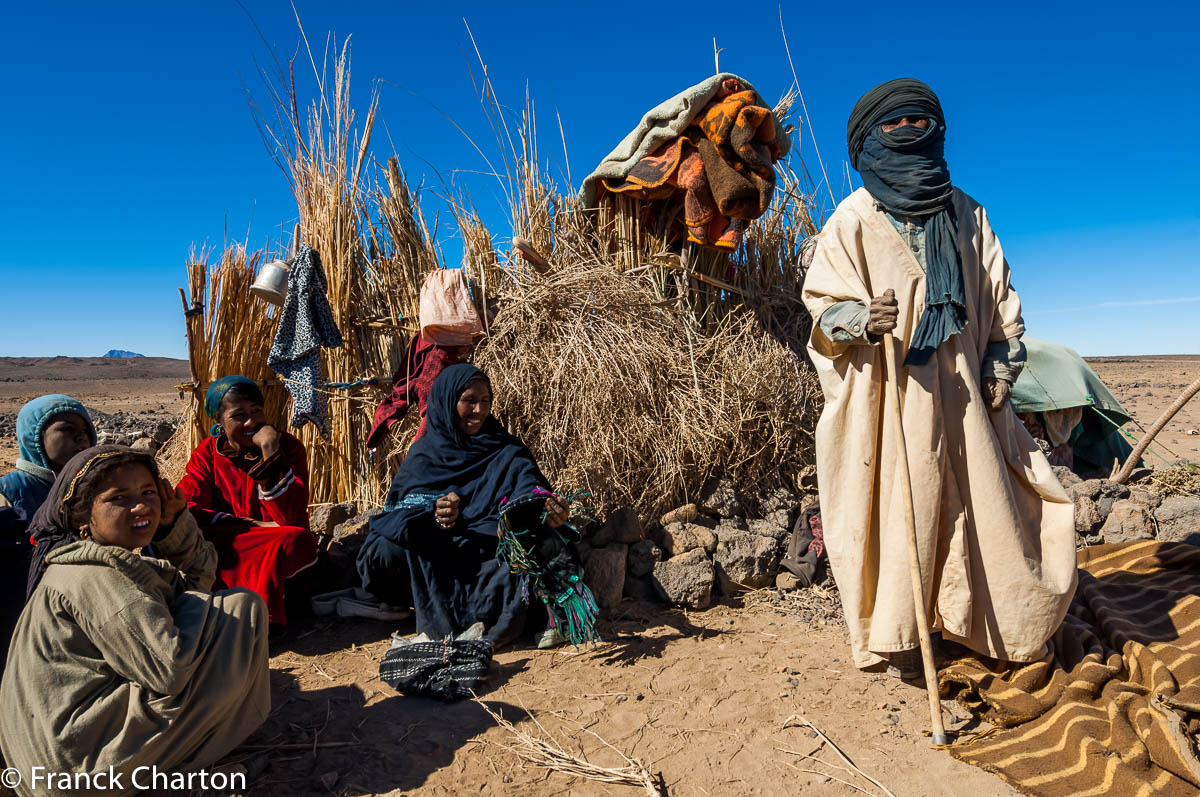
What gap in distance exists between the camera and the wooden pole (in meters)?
3.60

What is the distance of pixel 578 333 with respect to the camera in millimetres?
4418

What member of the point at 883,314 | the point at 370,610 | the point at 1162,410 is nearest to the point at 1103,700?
the point at 883,314

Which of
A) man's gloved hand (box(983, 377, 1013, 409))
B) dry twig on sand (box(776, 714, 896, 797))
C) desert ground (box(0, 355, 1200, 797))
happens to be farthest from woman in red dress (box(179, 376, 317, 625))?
man's gloved hand (box(983, 377, 1013, 409))

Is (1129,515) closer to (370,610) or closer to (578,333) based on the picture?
(578,333)

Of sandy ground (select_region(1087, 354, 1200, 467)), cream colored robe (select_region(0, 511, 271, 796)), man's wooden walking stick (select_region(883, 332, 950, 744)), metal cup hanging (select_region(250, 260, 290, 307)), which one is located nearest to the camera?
cream colored robe (select_region(0, 511, 271, 796))

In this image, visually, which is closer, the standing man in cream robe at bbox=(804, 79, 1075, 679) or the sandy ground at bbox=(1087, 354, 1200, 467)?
the standing man in cream robe at bbox=(804, 79, 1075, 679)

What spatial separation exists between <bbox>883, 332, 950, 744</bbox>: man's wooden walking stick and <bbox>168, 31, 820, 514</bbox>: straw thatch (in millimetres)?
1612

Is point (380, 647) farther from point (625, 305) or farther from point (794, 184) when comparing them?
point (794, 184)

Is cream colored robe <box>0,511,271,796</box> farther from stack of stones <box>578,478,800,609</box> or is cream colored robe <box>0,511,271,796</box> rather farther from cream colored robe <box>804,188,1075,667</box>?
cream colored robe <box>804,188,1075,667</box>

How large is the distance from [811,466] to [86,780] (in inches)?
144

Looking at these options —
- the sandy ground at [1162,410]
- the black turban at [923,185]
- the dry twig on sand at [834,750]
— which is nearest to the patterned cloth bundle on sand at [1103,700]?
the dry twig on sand at [834,750]

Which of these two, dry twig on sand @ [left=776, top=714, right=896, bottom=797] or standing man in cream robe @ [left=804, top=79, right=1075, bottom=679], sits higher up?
standing man in cream robe @ [left=804, top=79, right=1075, bottom=679]

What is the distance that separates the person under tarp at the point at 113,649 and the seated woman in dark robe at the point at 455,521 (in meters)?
1.17

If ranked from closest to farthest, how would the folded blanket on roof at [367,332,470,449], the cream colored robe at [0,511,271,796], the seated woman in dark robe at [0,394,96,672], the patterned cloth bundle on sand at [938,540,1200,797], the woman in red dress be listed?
the cream colored robe at [0,511,271,796] < the patterned cloth bundle on sand at [938,540,1200,797] < the seated woman in dark robe at [0,394,96,672] < the woman in red dress < the folded blanket on roof at [367,332,470,449]
